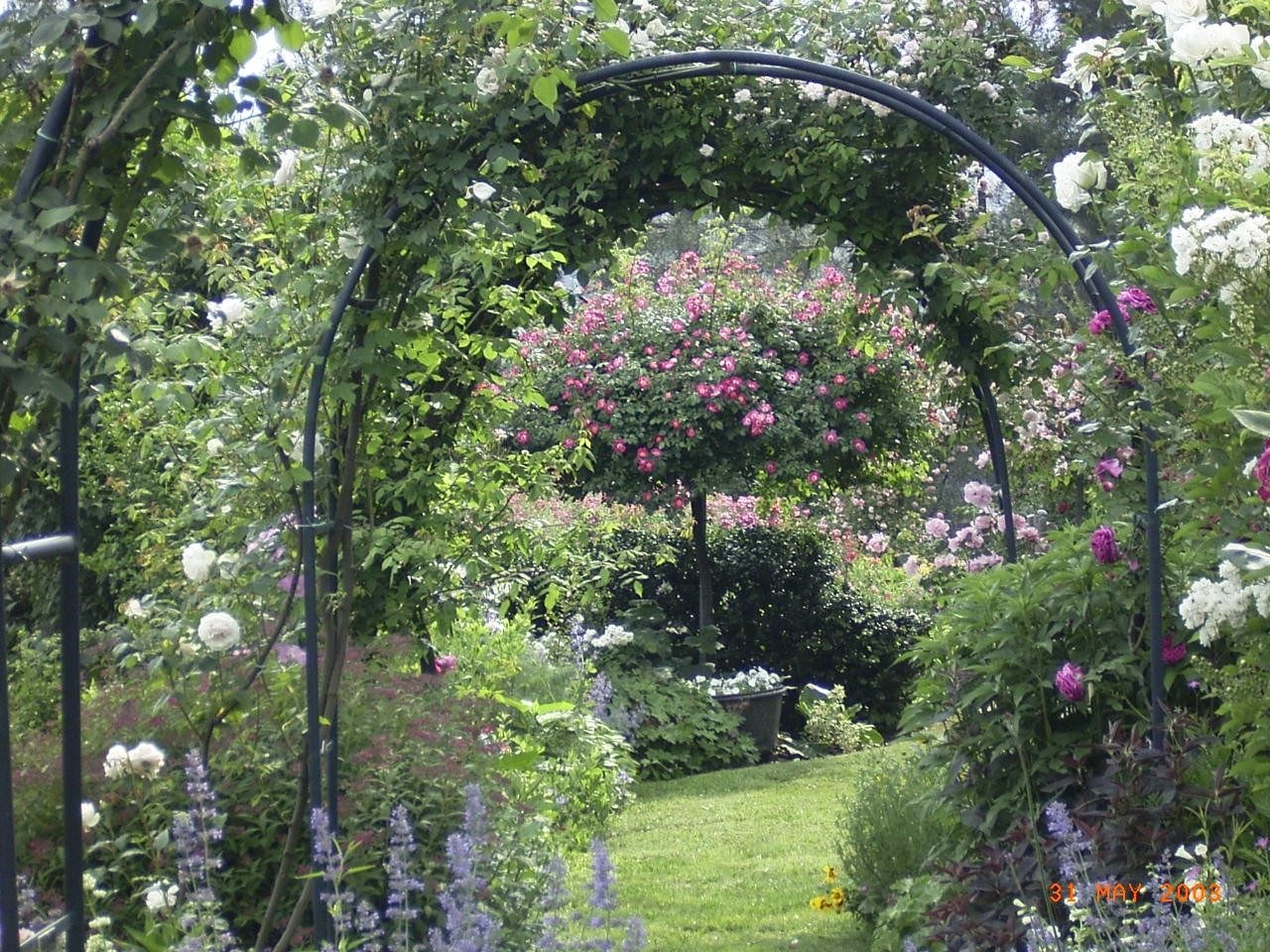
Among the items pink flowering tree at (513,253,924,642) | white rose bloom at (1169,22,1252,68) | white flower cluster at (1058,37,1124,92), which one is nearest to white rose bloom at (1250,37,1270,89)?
white rose bloom at (1169,22,1252,68)

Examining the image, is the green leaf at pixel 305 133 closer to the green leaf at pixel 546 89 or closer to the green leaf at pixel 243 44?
the green leaf at pixel 243 44

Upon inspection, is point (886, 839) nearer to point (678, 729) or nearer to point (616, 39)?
point (616, 39)

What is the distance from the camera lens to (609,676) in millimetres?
7355

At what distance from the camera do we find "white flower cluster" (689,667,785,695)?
25.1 ft

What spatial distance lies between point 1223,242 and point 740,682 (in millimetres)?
6032

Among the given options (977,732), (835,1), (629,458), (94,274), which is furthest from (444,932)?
(629,458)

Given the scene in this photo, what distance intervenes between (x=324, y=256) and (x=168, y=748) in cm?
126

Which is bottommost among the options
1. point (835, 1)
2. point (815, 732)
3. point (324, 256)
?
point (815, 732)

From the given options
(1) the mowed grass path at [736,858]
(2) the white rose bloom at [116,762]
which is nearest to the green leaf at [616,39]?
(2) the white rose bloom at [116,762]

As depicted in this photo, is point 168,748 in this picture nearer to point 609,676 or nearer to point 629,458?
point 609,676

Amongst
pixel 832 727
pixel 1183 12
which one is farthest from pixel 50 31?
pixel 832 727

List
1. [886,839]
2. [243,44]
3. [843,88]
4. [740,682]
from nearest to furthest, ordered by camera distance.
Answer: [243,44], [843,88], [886,839], [740,682]

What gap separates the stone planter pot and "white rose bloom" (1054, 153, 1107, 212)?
5.12 metres

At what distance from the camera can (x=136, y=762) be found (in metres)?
2.43
